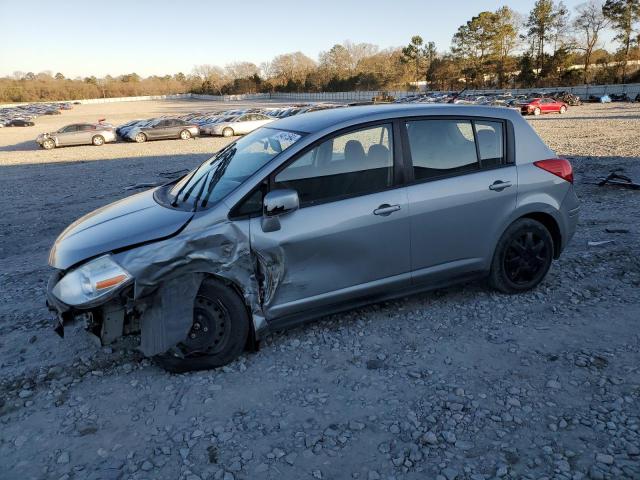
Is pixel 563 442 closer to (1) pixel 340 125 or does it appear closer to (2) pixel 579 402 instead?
(2) pixel 579 402

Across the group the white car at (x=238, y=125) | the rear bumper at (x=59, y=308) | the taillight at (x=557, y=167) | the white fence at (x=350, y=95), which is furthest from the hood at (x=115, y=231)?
the white fence at (x=350, y=95)

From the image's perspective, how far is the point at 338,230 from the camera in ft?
12.0

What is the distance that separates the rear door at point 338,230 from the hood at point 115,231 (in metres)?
0.67

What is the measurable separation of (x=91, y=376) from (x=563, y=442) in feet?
10.5

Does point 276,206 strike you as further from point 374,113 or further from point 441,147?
point 441,147

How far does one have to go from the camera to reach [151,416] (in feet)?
10.1

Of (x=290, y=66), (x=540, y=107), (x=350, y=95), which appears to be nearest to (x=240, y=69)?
(x=290, y=66)

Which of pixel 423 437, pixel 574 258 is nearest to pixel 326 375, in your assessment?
pixel 423 437

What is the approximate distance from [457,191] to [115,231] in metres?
2.75

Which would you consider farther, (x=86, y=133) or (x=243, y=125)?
(x=243, y=125)

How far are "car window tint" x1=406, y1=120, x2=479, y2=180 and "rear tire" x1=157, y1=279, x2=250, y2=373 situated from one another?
1.83 m

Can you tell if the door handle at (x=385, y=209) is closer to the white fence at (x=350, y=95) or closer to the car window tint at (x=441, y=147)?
the car window tint at (x=441, y=147)

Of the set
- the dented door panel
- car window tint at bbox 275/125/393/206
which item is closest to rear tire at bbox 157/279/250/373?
the dented door panel

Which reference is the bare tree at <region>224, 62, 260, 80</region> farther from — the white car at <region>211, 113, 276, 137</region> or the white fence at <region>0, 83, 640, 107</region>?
the white car at <region>211, 113, 276, 137</region>
